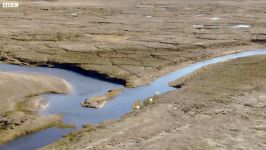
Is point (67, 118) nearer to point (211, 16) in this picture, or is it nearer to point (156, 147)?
point (156, 147)

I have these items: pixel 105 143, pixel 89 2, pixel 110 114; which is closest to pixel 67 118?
pixel 110 114

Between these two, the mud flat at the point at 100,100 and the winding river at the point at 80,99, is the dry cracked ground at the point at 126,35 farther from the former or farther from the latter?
the mud flat at the point at 100,100

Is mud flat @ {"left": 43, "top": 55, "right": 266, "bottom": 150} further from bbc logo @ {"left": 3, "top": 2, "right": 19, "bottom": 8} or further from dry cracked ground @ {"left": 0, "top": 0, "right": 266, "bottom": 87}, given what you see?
bbc logo @ {"left": 3, "top": 2, "right": 19, "bottom": 8}

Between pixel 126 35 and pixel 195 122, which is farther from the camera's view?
pixel 126 35

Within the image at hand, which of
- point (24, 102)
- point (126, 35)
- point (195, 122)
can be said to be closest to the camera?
point (195, 122)

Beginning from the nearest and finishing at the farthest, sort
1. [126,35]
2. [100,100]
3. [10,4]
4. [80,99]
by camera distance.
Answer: [100,100]
[80,99]
[126,35]
[10,4]

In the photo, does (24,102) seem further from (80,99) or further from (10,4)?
(10,4)

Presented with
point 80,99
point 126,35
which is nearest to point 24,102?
point 80,99
